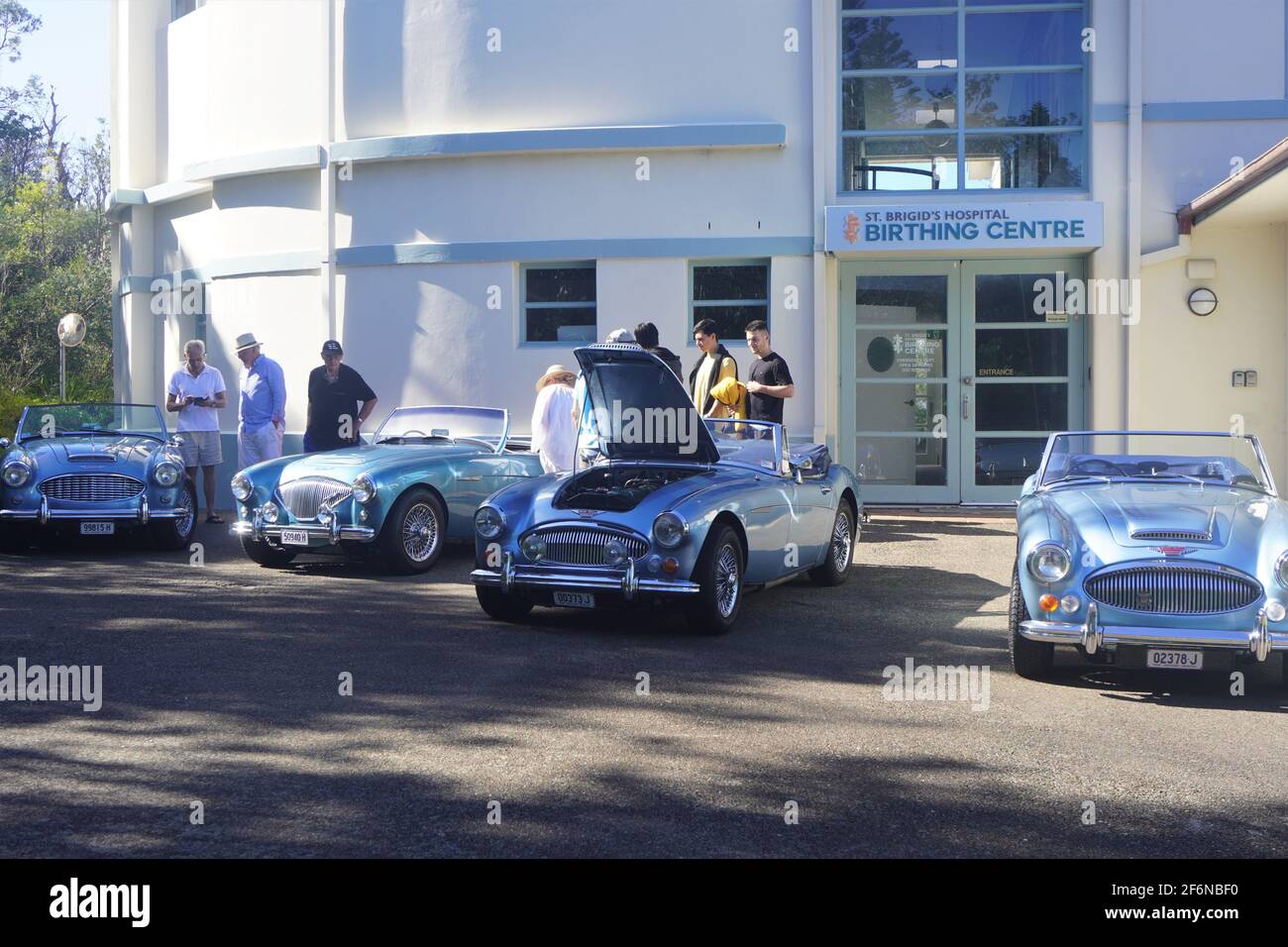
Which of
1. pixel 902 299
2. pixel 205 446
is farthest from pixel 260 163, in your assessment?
pixel 902 299

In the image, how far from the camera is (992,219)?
615 inches

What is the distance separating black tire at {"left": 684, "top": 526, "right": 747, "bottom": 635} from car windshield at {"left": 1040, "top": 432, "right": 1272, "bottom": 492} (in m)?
2.02

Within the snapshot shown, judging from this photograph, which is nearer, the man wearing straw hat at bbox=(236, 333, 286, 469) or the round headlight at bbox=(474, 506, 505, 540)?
the round headlight at bbox=(474, 506, 505, 540)

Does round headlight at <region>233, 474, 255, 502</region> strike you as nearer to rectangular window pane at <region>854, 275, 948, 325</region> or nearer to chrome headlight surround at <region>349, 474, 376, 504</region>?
chrome headlight surround at <region>349, 474, 376, 504</region>

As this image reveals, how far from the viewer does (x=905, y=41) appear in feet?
54.3

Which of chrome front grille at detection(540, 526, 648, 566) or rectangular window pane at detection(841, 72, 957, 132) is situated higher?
rectangular window pane at detection(841, 72, 957, 132)

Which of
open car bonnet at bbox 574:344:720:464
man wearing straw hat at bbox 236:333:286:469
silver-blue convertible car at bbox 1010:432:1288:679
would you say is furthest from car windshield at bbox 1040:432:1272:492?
man wearing straw hat at bbox 236:333:286:469

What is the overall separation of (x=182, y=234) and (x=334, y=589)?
36.7 feet

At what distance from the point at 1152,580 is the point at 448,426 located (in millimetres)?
7324

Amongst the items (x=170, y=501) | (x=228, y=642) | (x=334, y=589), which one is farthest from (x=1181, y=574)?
(x=170, y=501)

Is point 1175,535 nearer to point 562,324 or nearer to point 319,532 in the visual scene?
point 319,532

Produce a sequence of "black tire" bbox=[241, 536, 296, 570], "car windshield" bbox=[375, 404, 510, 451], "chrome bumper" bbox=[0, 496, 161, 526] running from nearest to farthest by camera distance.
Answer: "black tire" bbox=[241, 536, 296, 570], "chrome bumper" bbox=[0, 496, 161, 526], "car windshield" bbox=[375, 404, 510, 451]

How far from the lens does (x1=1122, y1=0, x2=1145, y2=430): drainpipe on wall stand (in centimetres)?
1569
